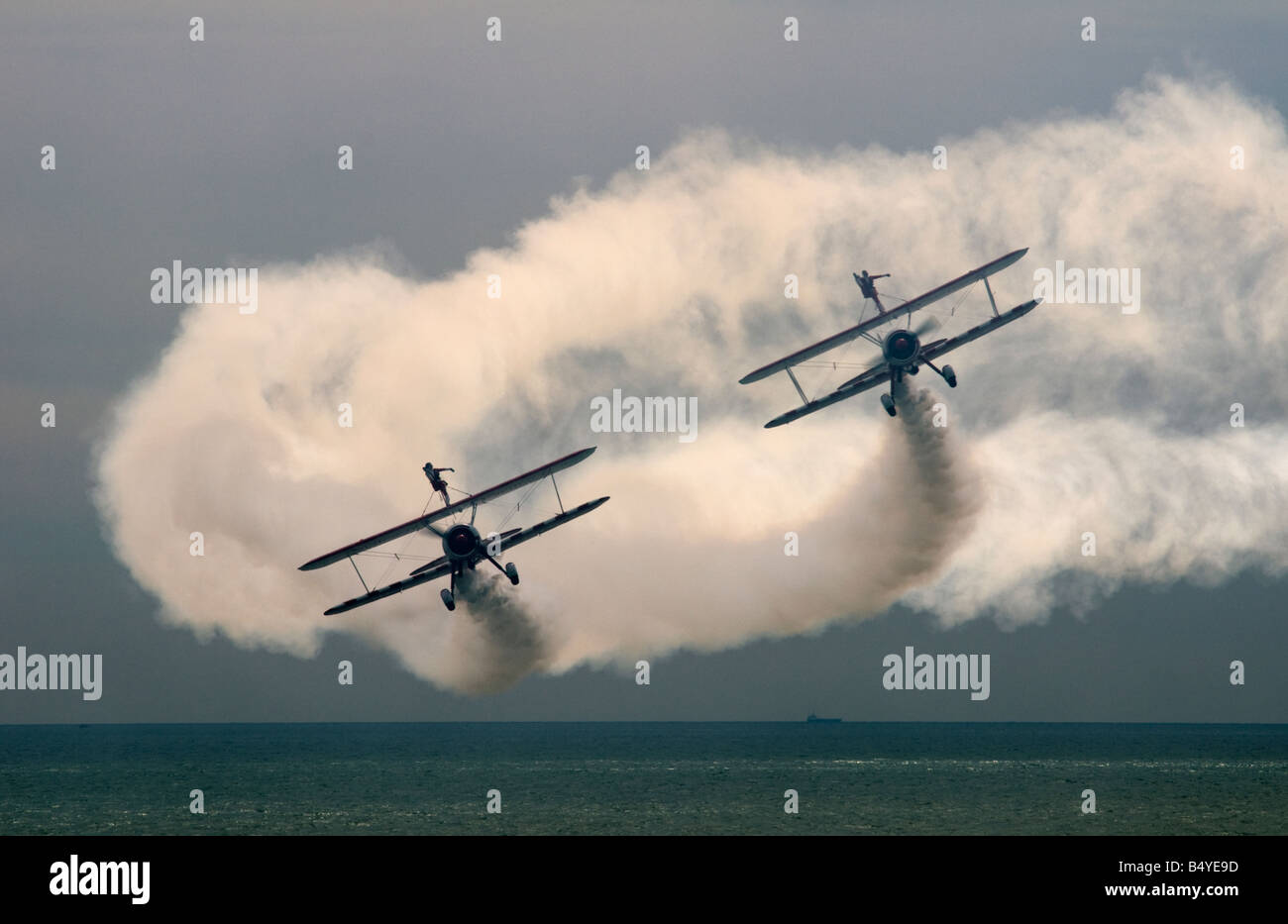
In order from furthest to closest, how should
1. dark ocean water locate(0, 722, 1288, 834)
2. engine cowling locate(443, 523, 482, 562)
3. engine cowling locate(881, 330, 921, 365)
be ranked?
dark ocean water locate(0, 722, 1288, 834), engine cowling locate(881, 330, 921, 365), engine cowling locate(443, 523, 482, 562)

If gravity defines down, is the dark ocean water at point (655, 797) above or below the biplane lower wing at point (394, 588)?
below

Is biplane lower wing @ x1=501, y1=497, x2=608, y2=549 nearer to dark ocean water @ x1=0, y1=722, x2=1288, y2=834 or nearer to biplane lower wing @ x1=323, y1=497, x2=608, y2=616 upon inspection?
biplane lower wing @ x1=323, y1=497, x2=608, y2=616

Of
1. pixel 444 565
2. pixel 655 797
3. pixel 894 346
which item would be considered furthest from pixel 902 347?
pixel 655 797

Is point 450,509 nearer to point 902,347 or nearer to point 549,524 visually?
point 549,524

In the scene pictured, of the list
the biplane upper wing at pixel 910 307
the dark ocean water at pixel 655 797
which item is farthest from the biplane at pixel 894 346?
the dark ocean water at pixel 655 797

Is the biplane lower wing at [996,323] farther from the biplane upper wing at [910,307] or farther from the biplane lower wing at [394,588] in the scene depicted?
the biplane lower wing at [394,588]

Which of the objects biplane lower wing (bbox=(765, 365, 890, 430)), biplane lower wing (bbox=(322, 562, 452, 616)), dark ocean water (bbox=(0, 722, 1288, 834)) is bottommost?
dark ocean water (bbox=(0, 722, 1288, 834))

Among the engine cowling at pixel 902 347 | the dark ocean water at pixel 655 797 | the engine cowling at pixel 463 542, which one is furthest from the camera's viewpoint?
the dark ocean water at pixel 655 797

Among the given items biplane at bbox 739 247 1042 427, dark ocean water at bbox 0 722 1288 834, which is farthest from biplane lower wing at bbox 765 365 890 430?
dark ocean water at bbox 0 722 1288 834

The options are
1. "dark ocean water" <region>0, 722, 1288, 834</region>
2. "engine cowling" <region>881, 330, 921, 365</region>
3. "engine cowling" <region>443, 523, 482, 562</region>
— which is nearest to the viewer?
"engine cowling" <region>443, 523, 482, 562</region>
